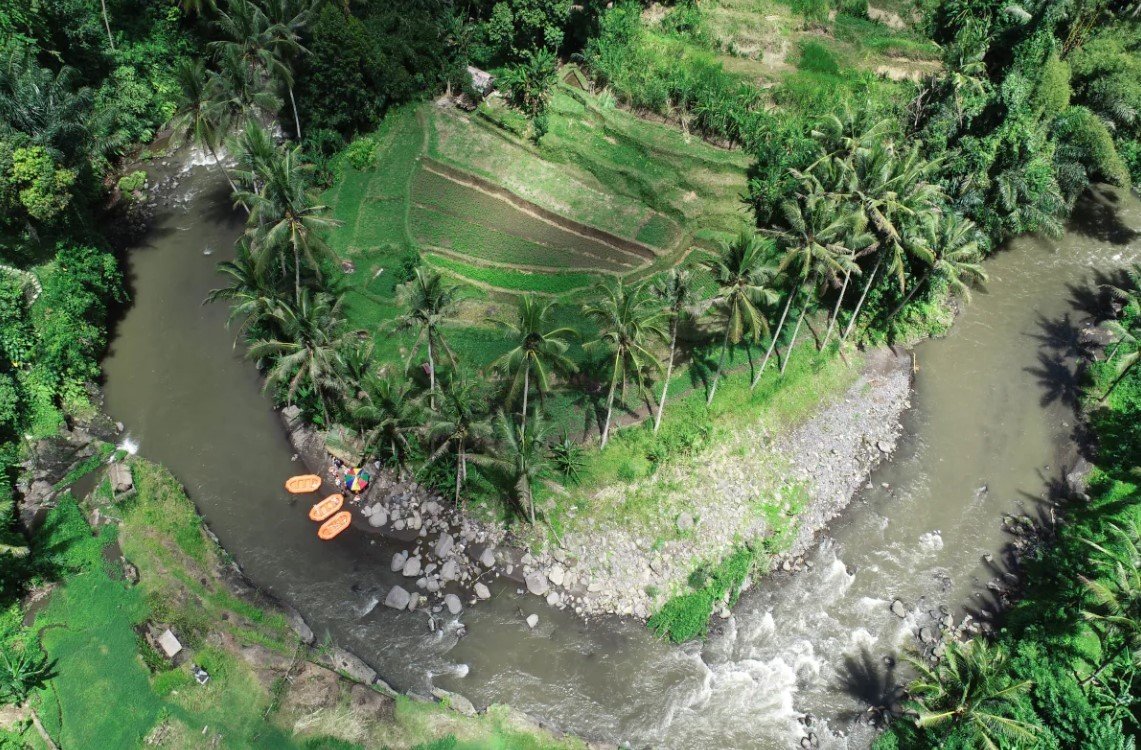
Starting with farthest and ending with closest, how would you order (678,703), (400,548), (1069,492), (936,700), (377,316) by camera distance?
(377,316) < (1069,492) < (400,548) < (678,703) < (936,700)

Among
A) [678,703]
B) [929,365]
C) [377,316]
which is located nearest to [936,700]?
[678,703]

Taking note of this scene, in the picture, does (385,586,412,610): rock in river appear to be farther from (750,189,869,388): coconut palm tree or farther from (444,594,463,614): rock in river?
(750,189,869,388): coconut palm tree

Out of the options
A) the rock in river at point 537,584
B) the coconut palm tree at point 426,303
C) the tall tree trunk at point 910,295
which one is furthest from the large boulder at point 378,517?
the tall tree trunk at point 910,295

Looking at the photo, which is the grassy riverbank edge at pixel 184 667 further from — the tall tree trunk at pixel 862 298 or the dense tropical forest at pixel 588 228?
the tall tree trunk at pixel 862 298

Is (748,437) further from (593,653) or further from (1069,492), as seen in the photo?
(1069,492)

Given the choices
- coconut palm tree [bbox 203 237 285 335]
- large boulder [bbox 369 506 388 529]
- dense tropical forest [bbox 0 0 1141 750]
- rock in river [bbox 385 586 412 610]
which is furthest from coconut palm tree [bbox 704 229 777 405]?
coconut palm tree [bbox 203 237 285 335]

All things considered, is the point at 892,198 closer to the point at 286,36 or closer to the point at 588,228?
the point at 588,228

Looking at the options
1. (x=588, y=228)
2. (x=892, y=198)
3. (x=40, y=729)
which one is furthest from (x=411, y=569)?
(x=892, y=198)

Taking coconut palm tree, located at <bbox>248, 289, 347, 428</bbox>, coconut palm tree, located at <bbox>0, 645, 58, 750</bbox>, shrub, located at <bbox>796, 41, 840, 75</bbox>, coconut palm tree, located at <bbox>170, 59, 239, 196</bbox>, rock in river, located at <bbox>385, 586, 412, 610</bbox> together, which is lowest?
coconut palm tree, located at <bbox>0, 645, 58, 750</bbox>
